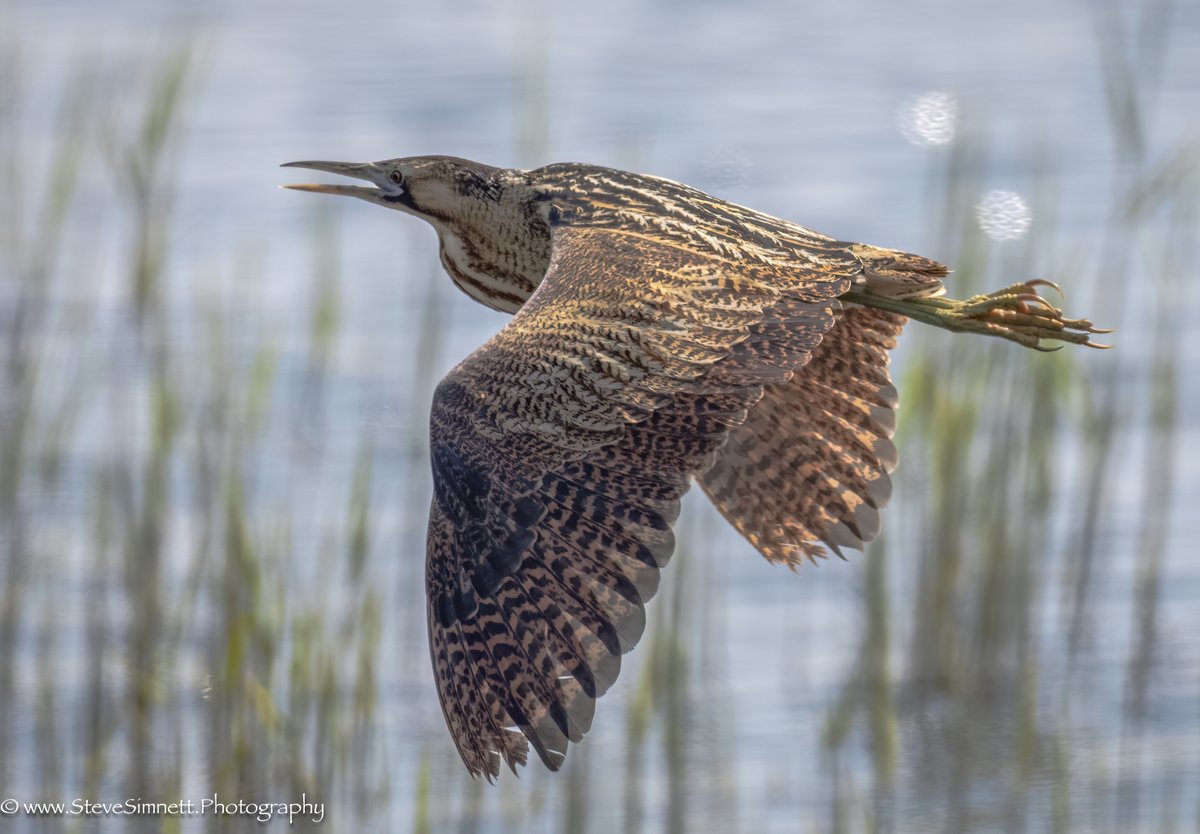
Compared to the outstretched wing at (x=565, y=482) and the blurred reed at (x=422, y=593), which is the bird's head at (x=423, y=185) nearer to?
the blurred reed at (x=422, y=593)

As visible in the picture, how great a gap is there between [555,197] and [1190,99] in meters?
7.02

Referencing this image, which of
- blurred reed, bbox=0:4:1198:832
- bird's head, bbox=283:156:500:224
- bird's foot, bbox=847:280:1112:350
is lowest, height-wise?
blurred reed, bbox=0:4:1198:832

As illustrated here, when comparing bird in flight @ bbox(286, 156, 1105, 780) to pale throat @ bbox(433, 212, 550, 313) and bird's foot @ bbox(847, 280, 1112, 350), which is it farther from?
pale throat @ bbox(433, 212, 550, 313)

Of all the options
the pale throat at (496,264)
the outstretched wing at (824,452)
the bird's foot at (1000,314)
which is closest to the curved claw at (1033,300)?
the bird's foot at (1000,314)

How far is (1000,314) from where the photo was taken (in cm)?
416

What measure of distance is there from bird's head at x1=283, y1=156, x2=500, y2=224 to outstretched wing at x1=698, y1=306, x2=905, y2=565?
26.2 inches

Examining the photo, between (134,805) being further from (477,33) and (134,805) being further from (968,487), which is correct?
(477,33)

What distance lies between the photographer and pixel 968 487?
19.3 feet

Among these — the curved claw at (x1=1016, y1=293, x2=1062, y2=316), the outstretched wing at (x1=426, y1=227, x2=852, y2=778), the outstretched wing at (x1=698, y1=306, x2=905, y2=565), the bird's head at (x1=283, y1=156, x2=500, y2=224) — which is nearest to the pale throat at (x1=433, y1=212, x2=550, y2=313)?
the bird's head at (x1=283, y1=156, x2=500, y2=224)

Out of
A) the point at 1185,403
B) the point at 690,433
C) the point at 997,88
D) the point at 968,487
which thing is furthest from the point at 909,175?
the point at 690,433

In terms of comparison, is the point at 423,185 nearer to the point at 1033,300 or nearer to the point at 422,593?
the point at 1033,300

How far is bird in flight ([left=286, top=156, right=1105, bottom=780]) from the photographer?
136 inches

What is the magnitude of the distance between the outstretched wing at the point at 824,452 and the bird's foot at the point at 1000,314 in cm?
27

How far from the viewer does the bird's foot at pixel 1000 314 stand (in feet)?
13.6
